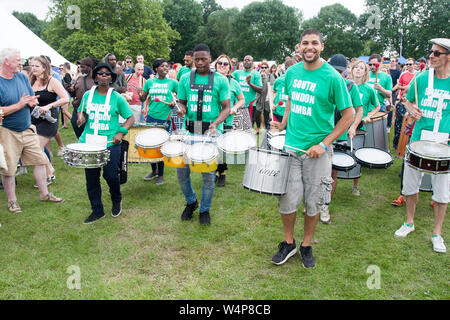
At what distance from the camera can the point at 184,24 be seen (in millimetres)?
59250

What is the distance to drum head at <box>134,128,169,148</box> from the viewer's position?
14.8 feet

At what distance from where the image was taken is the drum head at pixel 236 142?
153 inches

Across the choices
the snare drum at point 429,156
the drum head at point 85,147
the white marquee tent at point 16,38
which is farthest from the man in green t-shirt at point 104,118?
the white marquee tent at point 16,38

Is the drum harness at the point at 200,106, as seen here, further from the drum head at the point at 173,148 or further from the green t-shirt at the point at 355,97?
the green t-shirt at the point at 355,97

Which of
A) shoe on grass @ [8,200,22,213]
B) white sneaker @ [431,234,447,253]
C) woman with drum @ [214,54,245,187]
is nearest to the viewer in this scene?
white sneaker @ [431,234,447,253]

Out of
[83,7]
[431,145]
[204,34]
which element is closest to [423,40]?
[204,34]

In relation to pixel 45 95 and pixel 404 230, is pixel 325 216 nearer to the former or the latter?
pixel 404 230

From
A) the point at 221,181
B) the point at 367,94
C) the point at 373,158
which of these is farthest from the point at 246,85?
the point at 373,158

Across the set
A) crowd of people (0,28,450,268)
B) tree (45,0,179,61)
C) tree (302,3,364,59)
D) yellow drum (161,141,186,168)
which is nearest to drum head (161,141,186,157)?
yellow drum (161,141,186,168)

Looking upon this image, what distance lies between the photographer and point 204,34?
5925 cm

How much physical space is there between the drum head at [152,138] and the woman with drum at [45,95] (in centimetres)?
188

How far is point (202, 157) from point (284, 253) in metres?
1.42

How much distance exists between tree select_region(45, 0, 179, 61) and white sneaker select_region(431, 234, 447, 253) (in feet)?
117

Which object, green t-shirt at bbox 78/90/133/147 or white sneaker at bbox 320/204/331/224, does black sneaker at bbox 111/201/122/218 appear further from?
white sneaker at bbox 320/204/331/224
